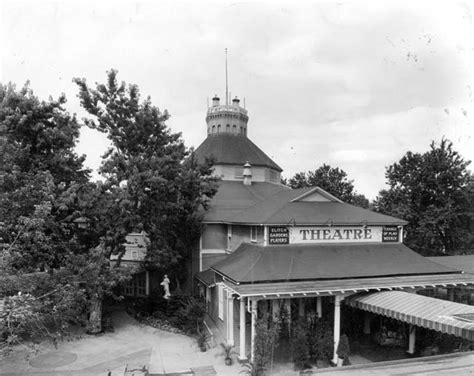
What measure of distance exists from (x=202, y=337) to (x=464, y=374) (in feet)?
33.4

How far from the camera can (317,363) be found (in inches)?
551

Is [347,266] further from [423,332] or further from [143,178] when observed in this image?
[143,178]

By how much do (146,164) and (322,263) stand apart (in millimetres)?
10176

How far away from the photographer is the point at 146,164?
18.8m

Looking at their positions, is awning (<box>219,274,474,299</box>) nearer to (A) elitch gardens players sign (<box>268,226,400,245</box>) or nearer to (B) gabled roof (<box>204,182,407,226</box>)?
(A) elitch gardens players sign (<box>268,226,400,245</box>)

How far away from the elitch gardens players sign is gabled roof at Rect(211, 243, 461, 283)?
269 mm

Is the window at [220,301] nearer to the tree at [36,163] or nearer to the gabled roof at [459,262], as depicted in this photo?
the tree at [36,163]

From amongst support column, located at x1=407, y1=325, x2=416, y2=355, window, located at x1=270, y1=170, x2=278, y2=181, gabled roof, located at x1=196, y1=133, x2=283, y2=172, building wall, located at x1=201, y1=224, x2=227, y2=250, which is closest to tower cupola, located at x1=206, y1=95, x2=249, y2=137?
gabled roof, located at x1=196, y1=133, x2=283, y2=172

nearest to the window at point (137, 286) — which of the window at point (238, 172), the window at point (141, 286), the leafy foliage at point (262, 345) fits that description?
the window at point (141, 286)

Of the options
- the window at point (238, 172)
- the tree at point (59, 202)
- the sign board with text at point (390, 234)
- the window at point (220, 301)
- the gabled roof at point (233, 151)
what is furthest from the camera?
the gabled roof at point (233, 151)

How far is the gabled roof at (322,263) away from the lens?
604 inches

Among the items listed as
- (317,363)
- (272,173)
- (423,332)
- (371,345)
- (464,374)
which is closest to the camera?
(464,374)

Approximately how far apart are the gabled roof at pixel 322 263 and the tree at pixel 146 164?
14.5 ft

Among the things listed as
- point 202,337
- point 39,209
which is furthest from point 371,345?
point 39,209
